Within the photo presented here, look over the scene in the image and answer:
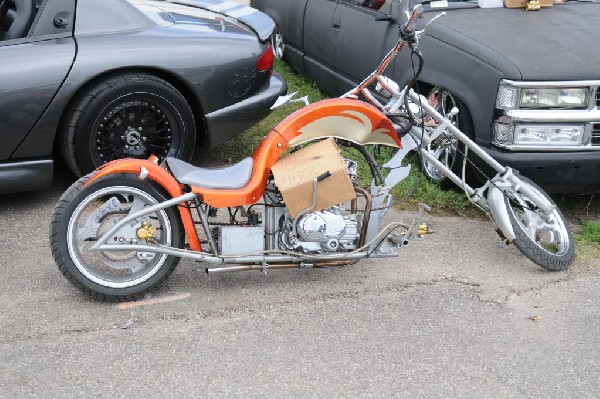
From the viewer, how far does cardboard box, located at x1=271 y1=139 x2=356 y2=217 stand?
4176 millimetres

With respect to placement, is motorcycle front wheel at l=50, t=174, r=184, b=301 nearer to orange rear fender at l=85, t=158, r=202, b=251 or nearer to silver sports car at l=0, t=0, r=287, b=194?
orange rear fender at l=85, t=158, r=202, b=251

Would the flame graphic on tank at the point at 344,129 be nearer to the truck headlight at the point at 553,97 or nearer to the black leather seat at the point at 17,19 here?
the truck headlight at the point at 553,97

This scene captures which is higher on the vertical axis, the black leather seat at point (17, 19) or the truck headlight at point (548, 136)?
the black leather seat at point (17, 19)

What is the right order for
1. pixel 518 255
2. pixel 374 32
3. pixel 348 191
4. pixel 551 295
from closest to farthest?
pixel 348 191 → pixel 551 295 → pixel 518 255 → pixel 374 32

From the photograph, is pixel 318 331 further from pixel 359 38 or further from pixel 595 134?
pixel 359 38

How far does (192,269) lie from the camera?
15.3 feet

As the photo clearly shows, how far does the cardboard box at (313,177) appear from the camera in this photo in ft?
13.7

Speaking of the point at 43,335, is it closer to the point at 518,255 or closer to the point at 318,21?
the point at 518,255

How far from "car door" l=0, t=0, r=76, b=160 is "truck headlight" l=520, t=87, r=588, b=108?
277cm

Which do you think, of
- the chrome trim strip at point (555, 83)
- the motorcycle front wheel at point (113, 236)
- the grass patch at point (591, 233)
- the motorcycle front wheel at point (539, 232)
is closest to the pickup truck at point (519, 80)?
the chrome trim strip at point (555, 83)

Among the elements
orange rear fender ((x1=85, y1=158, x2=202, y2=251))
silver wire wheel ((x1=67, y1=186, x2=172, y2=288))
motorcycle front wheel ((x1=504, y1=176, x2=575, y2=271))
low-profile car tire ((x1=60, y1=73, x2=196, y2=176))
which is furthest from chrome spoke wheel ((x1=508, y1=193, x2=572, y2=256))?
low-profile car tire ((x1=60, y1=73, x2=196, y2=176))

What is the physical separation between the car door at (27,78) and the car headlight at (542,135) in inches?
107

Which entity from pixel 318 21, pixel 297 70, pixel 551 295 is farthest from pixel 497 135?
pixel 297 70

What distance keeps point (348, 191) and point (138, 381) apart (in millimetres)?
1377
